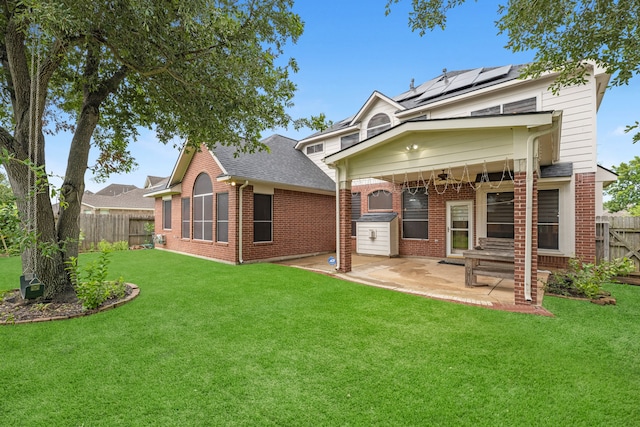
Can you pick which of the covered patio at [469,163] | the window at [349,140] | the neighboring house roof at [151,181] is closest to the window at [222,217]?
the covered patio at [469,163]

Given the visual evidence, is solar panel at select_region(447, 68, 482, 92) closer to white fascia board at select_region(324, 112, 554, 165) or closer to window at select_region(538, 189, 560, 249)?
window at select_region(538, 189, 560, 249)

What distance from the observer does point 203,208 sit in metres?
11.0

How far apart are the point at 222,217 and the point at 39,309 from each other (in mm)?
5651

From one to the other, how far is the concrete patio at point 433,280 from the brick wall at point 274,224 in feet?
3.53

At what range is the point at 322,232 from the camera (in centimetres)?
1209

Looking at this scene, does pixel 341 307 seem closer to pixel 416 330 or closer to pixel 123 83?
pixel 416 330

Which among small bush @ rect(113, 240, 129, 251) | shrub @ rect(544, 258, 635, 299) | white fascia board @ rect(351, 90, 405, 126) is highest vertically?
white fascia board @ rect(351, 90, 405, 126)

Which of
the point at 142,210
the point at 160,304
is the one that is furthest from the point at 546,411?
the point at 142,210

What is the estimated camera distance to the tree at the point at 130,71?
3908 mm

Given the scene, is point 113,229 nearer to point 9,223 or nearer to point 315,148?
point 315,148

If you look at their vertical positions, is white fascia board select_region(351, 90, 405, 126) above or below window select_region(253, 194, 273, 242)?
above

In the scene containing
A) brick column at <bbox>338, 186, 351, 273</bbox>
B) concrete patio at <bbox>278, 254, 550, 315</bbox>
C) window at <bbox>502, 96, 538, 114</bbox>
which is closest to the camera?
concrete patio at <bbox>278, 254, 550, 315</bbox>

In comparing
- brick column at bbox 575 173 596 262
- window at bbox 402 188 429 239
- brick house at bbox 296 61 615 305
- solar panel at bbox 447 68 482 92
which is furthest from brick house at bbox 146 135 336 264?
brick column at bbox 575 173 596 262

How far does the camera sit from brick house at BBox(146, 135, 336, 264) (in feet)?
30.8
